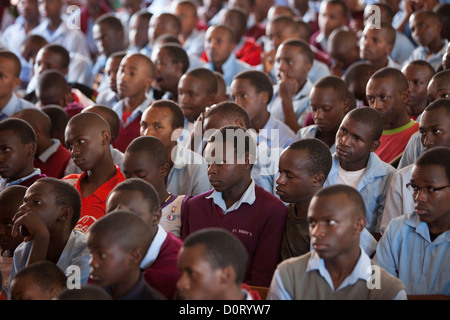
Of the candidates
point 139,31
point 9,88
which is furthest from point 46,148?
point 139,31

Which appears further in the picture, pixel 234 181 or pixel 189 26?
pixel 189 26

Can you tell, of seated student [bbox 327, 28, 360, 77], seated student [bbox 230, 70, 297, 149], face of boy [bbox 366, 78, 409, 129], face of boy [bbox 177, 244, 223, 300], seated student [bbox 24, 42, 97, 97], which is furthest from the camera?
seated student [bbox 327, 28, 360, 77]

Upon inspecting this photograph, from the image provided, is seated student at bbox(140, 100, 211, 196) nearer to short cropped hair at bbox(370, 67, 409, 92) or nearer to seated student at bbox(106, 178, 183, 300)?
seated student at bbox(106, 178, 183, 300)

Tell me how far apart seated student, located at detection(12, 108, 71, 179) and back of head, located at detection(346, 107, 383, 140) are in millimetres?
1763

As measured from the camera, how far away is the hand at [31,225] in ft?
9.32

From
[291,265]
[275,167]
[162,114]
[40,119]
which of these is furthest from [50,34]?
[291,265]

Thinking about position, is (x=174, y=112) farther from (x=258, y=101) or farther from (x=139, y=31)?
(x=139, y=31)

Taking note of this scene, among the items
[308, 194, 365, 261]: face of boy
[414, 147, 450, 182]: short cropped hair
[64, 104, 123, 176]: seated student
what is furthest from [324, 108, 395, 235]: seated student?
Answer: [64, 104, 123, 176]: seated student

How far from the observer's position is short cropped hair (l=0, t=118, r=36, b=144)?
3.70 m

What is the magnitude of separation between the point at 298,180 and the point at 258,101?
154cm

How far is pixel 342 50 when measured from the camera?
5836 mm

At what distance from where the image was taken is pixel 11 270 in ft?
9.98

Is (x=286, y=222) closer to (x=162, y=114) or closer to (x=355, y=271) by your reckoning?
(x=355, y=271)

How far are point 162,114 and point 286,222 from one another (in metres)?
1.27
